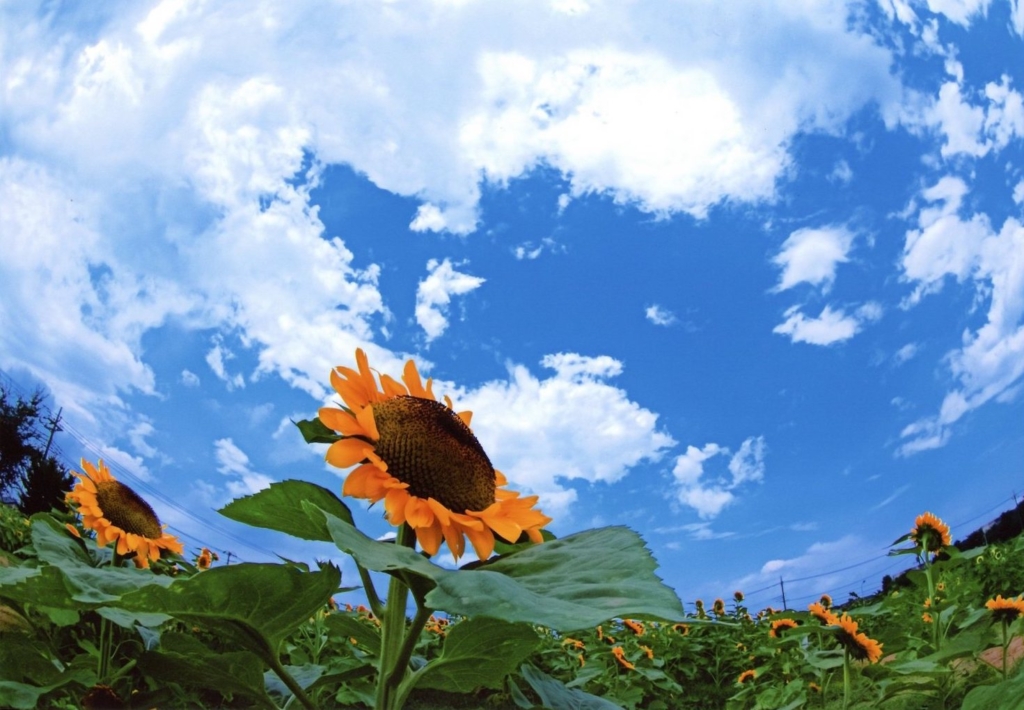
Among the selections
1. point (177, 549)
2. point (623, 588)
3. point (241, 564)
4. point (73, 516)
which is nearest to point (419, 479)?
point (241, 564)

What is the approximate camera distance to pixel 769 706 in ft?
11.7

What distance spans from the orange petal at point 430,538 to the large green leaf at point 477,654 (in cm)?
9

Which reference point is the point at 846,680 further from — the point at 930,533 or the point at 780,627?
the point at 780,627

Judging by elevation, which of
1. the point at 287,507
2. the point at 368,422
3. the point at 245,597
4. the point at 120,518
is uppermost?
the point at 120,518

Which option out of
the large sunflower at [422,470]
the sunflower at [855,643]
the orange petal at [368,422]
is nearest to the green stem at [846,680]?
the sunflower at [855,643]

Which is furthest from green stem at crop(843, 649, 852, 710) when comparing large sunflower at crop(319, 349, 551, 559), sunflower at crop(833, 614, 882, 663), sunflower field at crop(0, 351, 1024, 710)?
large sunflower at crop(319, 349, 551, 559)

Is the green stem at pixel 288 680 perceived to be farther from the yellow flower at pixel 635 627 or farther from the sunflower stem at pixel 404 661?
the yellow flower at pixel 635 627

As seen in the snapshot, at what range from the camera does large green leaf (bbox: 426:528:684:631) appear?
2.15ft

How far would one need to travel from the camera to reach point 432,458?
1.05m

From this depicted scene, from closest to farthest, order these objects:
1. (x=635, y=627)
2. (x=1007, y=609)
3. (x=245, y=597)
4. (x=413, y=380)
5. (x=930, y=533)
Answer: (x=245, y=597), (x=413, y=380), (x=1007, y=609), (x=930, y=533), (x=635, y=627)

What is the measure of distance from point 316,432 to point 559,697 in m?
0.56

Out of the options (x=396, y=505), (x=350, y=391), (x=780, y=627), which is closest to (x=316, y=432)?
(x=350, y=391)

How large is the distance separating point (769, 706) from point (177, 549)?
2.66m

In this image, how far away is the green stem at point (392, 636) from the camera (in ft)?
3.14
